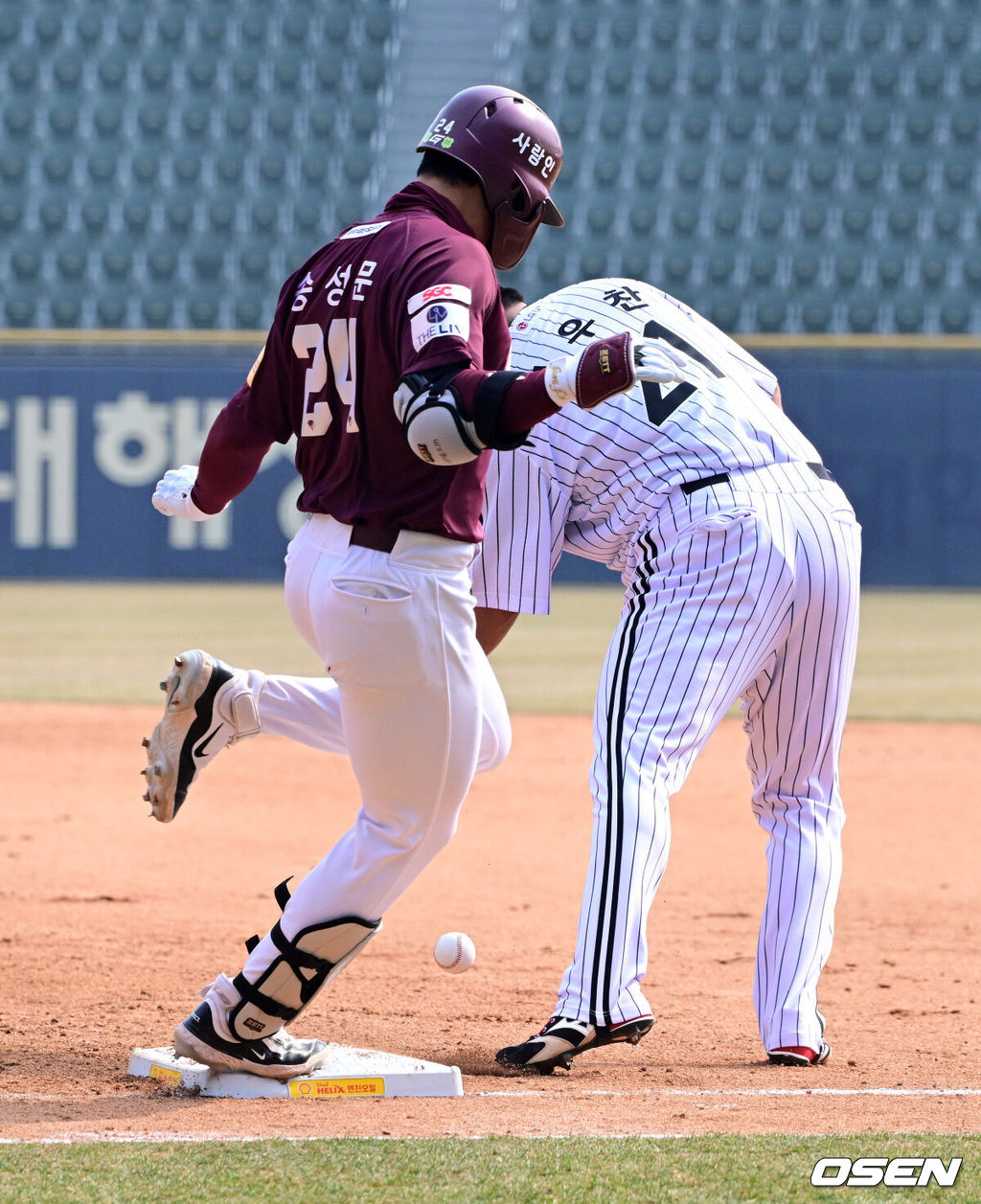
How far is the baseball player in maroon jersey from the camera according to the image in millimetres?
2309

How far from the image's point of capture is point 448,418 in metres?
2.25

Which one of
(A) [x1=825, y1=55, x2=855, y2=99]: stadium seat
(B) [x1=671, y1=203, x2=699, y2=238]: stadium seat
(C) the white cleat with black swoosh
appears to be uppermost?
(A) [x1=825, y1=55, x2=855, y2=99]: stadium seat

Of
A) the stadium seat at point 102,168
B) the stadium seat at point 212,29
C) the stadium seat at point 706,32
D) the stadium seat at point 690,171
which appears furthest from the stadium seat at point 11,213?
the stadium seat at point 706,32

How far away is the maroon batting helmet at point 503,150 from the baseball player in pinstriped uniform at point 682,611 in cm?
41

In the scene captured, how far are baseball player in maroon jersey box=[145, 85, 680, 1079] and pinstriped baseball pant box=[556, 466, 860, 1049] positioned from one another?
1.06 ft

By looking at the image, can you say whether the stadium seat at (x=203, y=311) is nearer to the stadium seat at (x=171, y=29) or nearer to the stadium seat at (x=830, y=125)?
the stadium seat at (x=171, y=29)

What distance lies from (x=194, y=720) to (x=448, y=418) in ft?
3.38

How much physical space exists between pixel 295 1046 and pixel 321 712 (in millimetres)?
656

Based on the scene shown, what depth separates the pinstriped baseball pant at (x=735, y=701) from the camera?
2811mm

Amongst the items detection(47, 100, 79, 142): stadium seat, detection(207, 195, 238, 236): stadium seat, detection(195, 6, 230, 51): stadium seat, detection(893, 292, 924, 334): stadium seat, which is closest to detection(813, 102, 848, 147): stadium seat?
detection(893, 292, 924, 334): stadium seat

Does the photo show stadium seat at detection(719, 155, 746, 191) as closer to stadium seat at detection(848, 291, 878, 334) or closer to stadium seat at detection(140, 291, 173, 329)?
stadium seat at detection(848, 291, 878, 334)

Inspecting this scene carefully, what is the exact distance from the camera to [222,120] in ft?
51.5

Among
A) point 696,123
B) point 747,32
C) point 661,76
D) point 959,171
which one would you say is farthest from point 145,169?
point 959,171

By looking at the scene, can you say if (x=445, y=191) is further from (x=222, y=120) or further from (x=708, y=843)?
(x=222, y=120)
